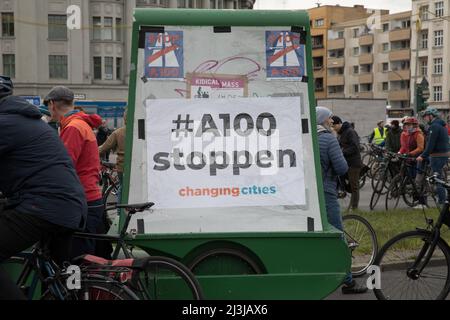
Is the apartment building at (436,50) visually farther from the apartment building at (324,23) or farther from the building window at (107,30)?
the building window at (107,30)

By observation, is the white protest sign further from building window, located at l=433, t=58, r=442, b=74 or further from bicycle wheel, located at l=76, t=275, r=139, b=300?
building window, located at l=433, t=58, r=442, b=74

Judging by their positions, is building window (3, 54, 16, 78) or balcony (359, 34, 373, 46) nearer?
building window (3, 54, 16, 78)

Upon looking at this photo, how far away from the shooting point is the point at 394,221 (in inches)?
428

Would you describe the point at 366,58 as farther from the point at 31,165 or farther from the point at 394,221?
the point at 31,165

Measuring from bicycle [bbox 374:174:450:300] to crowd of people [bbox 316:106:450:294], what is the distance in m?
0.53

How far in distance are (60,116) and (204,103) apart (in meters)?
1.20

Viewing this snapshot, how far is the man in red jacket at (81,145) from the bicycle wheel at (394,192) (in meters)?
8.56

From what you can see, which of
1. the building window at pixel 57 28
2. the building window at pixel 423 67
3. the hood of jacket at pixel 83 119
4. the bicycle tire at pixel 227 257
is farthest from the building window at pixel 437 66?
the bicycle tire at pixel 227 257

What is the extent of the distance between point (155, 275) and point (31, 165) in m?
1.20

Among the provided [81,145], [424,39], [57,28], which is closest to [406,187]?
[81,145]

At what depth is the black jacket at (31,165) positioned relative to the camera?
4.05m

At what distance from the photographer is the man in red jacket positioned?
18.1 feet

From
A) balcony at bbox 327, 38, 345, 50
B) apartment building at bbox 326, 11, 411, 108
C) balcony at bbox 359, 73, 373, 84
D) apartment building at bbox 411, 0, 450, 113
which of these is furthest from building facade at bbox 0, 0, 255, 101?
balcony at bbox 327, 38, 345, 50
